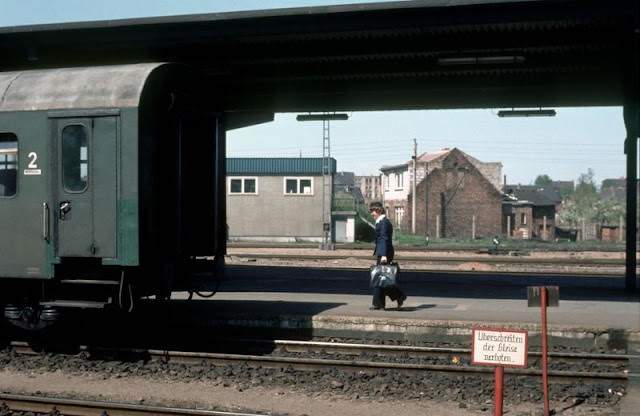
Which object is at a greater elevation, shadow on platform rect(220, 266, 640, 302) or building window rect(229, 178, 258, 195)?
building window rect(229, 178, 258, 195)

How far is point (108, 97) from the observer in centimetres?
952

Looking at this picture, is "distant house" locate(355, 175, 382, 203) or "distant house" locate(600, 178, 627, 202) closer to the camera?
"distant house" locate(600, 178, 627, 202)

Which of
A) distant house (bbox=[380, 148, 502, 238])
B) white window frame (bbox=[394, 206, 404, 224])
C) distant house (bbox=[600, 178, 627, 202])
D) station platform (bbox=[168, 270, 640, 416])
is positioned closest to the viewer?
station platform (bbox=[168, 270, 640, 416])

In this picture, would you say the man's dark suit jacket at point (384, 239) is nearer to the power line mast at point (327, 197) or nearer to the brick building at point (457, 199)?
the power line mast at point (327, 197)

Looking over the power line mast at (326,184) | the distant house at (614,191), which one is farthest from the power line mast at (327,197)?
the distant house at (614,191)

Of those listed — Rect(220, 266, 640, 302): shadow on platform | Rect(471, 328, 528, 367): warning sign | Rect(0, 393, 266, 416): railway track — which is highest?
Rect(471, 328, 528, 367): warning sign

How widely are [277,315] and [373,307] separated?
1.80 metres

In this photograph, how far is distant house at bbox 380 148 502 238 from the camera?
59438 millimetres

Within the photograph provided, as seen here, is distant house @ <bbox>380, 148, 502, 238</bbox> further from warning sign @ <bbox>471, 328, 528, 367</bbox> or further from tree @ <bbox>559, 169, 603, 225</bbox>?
warning sign @ <bbox>471, 328, 528, 367</bbox>

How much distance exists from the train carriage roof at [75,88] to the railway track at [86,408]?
3.66 metres

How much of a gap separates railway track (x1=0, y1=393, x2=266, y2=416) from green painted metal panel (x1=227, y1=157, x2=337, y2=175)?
39.2 m

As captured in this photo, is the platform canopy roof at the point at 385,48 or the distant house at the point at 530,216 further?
the distant house at the point at 530,216

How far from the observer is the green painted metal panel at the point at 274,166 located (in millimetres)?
47219

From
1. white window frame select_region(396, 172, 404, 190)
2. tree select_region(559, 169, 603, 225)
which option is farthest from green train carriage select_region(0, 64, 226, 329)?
tree select_region(559, 169, 603, 225)
